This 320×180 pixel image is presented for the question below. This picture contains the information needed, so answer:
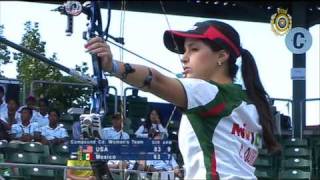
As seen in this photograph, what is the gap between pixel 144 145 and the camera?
5344mm

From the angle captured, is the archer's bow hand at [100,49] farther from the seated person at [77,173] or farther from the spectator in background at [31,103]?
the spectator in background at [31,103]

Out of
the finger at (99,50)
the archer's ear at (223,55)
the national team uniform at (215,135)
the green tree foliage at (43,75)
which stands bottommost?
Answer: the national team uniform at (215,135)

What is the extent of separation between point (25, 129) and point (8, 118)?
0.57 metres

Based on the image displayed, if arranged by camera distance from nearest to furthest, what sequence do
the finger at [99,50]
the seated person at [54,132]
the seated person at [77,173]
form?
the finger at [99,50] → the seated person at [77,173] → the seated person at [54,132]

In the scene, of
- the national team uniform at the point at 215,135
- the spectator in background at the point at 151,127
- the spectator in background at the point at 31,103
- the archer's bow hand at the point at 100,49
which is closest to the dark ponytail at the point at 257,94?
the national team uniform at the point at 215,135

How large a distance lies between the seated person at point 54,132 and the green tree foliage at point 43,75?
2.58m

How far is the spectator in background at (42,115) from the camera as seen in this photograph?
42.4 ft

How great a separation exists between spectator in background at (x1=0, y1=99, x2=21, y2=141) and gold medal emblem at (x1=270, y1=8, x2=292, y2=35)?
7.20 m

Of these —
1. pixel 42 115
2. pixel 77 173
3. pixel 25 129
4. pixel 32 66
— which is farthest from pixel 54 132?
pixel 32 66

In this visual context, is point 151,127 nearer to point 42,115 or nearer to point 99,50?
point 42,115

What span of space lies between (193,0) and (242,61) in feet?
55.3

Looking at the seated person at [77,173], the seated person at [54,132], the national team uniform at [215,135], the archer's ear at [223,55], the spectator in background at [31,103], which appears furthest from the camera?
the spectator in background at [31,103]

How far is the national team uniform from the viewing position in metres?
2.83

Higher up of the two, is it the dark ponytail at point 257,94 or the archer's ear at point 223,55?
the archer's ear at point 223,55
